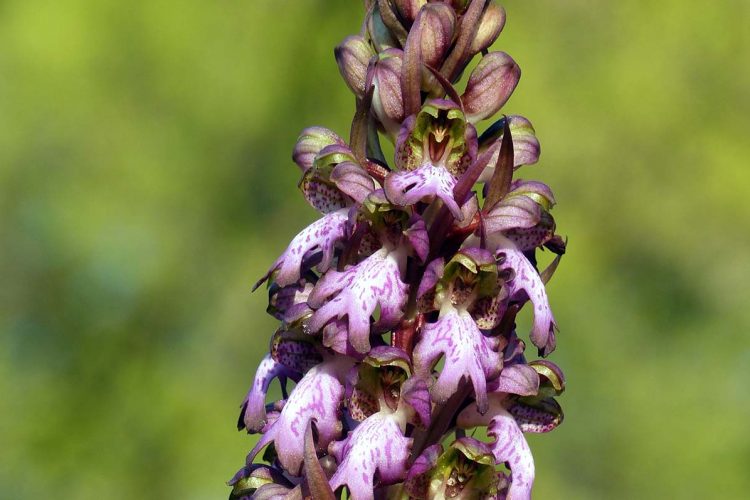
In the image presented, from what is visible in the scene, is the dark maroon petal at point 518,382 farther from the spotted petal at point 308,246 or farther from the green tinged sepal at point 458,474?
the spotted petal at point 308,246

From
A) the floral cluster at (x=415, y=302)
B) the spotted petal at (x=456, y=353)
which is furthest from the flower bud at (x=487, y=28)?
the spotted petal at (x=456, y=353)

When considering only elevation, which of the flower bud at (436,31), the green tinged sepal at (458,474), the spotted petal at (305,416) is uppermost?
the flower bud at (436,31)

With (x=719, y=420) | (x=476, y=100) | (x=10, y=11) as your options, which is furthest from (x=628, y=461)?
(x=476, y=100)

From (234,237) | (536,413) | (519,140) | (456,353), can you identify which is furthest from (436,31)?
(234,237)

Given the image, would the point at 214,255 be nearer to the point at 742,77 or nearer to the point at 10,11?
the point at 10,11

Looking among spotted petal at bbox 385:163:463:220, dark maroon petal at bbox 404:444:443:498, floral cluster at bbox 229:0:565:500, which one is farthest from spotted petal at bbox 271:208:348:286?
dark maroon petal at bbox 404:444:443:498

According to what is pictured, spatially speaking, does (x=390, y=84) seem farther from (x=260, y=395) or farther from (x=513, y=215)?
(x=260, y=395)
